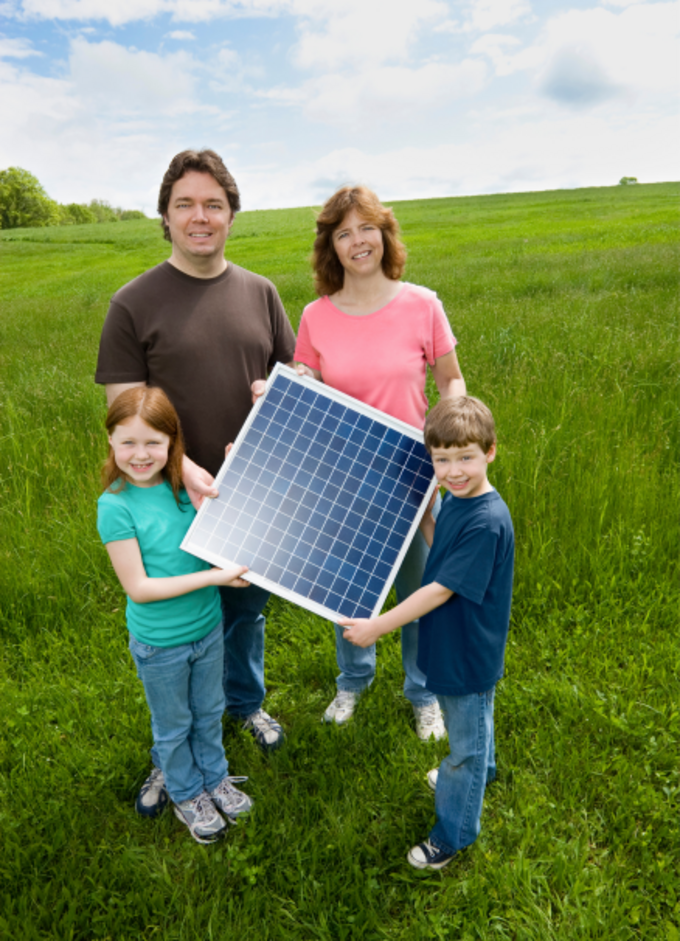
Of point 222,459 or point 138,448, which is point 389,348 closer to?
point 222,459

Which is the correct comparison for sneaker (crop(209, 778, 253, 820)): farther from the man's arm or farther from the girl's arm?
the man's arm

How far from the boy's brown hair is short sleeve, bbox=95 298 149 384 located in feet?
5.25

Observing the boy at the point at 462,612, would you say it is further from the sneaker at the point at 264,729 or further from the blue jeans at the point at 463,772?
the sneaker at the point at 264,729

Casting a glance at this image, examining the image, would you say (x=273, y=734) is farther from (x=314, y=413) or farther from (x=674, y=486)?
(x=674, y=486)

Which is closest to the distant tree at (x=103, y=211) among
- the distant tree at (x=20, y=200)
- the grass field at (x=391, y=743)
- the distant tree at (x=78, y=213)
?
the distant tree at (x=78, y=213)

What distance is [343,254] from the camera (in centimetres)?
318

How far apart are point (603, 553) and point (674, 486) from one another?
3.43ft

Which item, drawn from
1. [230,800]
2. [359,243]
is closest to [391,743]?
[230,800]

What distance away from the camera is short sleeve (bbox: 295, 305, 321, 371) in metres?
3.39

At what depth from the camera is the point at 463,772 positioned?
2.79 m

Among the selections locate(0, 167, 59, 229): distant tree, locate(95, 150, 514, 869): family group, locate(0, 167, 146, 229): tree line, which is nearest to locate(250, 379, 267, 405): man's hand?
locate(95, 150, 514, 869): family group

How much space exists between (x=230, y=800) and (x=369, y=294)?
290 cm

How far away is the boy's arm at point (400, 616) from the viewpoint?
8.41ft

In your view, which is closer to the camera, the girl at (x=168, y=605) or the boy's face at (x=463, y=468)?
the boy's face at (x=463, y=468)
